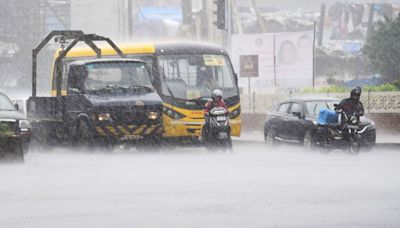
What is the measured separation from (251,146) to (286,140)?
4.12 meters

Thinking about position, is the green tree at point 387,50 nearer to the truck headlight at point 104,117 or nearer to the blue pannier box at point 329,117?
the blue pannier box at point 329,117

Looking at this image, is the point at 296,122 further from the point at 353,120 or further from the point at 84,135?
the point at 84,135

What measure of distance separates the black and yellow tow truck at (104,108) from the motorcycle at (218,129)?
46.3 inches

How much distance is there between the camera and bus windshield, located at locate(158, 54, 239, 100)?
2766 centimetres

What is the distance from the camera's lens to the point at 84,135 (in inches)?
998

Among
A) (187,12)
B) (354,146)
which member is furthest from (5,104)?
(187,12)

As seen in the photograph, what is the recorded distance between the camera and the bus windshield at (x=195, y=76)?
27.7 meters

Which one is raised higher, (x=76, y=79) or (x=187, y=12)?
(x=187, y=12)

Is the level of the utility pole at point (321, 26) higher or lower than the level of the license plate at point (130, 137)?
higher

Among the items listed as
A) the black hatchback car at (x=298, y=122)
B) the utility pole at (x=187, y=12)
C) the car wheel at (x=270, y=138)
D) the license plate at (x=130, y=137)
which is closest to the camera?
the license plate at (x=130, y=137)

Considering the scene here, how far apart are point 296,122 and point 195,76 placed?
112 inches

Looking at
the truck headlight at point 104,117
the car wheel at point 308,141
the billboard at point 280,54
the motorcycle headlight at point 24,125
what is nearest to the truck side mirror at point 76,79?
the truck headlight at point 104,117

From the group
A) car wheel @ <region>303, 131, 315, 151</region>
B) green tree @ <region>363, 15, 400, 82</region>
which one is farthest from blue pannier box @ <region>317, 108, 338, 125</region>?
green tree @ <region>363, 15, 400, 82</region>

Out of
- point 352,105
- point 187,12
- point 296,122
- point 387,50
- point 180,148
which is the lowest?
point 180,148
